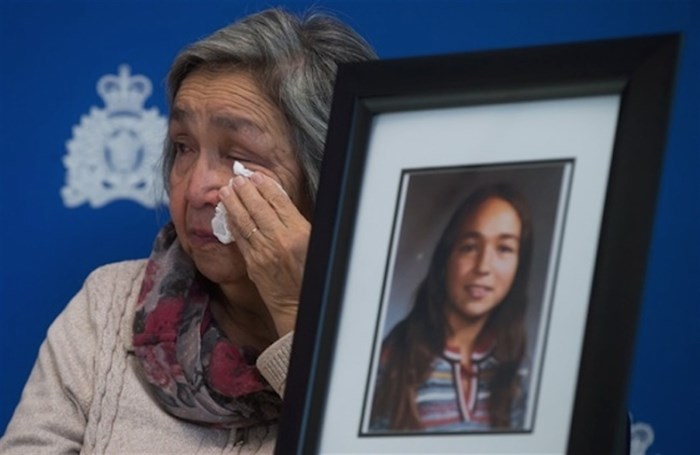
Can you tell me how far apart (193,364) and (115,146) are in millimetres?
522

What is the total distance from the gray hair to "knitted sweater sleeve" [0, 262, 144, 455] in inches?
13.7

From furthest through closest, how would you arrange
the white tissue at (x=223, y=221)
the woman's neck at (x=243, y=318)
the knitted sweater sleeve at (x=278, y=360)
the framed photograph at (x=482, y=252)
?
the woman's neck at (x=243, y=318) → the white tissue at (x=223, y=221) → the knitted sweater sleeve at (x=278, y=360) → the framed photograph at (x=482, y=252)

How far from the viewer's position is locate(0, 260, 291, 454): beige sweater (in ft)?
5.20

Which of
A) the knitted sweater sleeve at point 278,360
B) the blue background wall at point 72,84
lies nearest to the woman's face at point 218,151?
the knitted sweater sleeve at point 278,360

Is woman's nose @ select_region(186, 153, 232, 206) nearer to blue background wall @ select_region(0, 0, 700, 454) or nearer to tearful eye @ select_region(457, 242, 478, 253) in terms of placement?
blue background wall @ select_region(0, 0, 700, 454)

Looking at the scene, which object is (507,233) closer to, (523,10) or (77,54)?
(523,10)

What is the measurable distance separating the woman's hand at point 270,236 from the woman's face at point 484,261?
0.48 meters

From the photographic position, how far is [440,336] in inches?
35.1

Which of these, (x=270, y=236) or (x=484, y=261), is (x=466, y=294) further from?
(x=270, y=236)

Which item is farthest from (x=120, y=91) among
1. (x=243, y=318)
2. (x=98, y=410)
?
(x=98, y=410)

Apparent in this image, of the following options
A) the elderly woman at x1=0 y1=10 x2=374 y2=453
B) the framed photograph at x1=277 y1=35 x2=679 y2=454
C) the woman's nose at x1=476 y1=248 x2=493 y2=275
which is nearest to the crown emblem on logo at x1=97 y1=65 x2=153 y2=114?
the elderly woman at x1=0 y1=10 x2=374 y2=453

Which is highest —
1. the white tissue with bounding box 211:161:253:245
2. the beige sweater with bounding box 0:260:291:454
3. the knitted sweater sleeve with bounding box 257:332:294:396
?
the white tissue with bounding box 211:161:253:245

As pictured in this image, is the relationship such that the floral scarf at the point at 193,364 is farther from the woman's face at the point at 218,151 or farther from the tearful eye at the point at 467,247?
the tearful eye at the point at 467,247

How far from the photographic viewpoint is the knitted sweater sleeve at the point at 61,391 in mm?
1586
